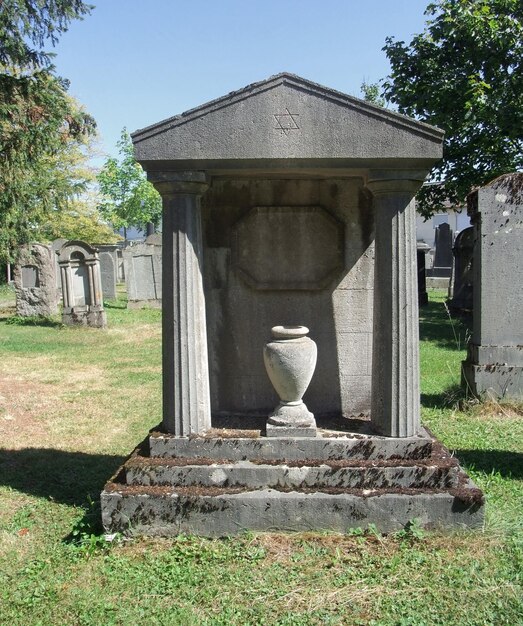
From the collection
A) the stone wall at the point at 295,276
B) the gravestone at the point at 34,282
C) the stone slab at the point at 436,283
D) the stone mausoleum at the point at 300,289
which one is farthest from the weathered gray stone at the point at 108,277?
the stone mausoleum at the point at 300,289

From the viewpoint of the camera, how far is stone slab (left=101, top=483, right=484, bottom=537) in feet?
12.4

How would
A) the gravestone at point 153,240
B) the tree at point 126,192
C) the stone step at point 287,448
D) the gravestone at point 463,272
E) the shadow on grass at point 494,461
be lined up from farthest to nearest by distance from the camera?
the tree at point 126,192, the gravestone at point 153,240, the gravestone at point 463,272, the shadow on grass at point 494,461, the stone step at point 287,448

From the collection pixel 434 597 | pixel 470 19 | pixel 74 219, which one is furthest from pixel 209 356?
pixel 74 219

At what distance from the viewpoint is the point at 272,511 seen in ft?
12.5

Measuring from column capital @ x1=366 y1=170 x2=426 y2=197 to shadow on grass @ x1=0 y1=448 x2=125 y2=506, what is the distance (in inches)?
123

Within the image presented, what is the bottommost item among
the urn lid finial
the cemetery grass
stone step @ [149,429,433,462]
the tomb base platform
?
the cemetery grass

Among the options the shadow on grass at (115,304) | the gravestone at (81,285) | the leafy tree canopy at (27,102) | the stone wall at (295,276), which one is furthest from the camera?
the shadow on grass at (115,304)

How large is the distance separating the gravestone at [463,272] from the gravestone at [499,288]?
6939 mm

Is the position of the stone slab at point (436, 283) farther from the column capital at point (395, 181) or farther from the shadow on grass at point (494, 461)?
the column capital at point (395, 181)

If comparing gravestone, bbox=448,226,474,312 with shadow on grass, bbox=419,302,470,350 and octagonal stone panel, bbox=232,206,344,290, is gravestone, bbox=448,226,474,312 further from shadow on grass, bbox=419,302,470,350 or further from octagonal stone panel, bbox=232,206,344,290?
octagonal stone panel, bbox=232,206,344,290

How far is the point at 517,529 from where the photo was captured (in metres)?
3.81

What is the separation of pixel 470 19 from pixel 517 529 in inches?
446

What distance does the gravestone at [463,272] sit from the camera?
560 inches

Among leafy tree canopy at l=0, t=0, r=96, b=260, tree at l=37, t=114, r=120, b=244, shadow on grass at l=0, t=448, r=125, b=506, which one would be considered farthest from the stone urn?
tree at l=37, t=114, r=120, b=244
